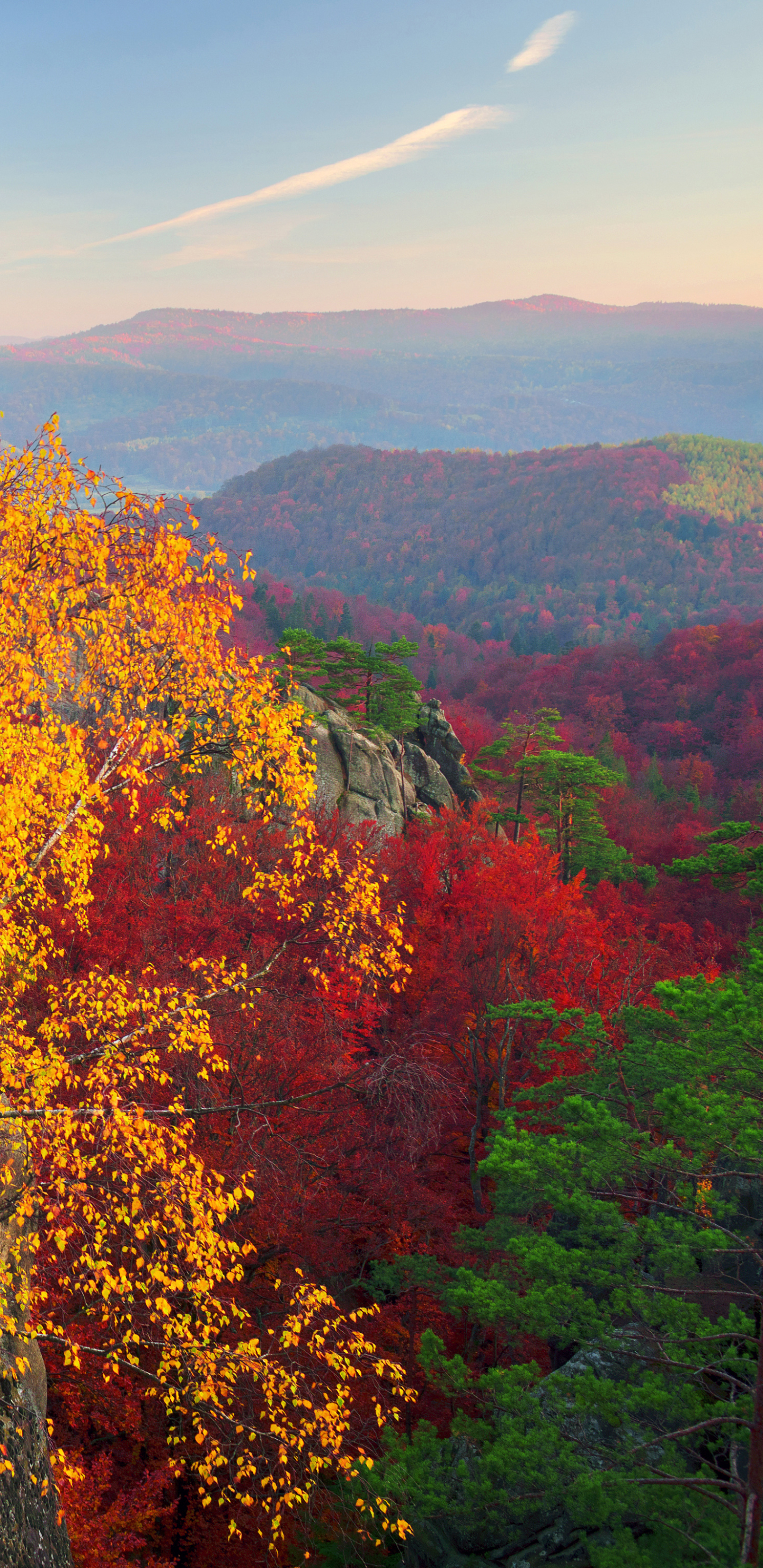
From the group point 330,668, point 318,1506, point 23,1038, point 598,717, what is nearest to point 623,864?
point 330,668

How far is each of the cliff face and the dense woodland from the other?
14286mm

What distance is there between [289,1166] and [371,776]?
91.9ft

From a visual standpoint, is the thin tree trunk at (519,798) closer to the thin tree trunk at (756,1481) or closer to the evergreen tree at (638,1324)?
the evergreen tree at (638,1324)

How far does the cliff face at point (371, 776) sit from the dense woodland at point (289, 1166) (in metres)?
14.3

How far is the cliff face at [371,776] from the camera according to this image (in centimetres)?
4103

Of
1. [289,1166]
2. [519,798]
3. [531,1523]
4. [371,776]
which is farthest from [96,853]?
[519,798]

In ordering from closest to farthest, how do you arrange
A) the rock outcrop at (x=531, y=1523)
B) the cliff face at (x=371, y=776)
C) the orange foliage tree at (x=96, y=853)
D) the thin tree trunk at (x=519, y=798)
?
1. the orange foliage tree at (x=96, y=853)
2. the rock outcrop at (x=531, y=1523)
3. the cliff face at (x=371, y=776)
4. the thin tree trunk at (x=519, y=798)

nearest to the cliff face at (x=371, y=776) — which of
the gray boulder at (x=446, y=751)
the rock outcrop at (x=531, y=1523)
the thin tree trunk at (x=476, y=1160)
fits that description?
the gray boulder at (x=446, y=751)

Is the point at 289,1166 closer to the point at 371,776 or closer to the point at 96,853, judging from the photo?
the point at 96,853

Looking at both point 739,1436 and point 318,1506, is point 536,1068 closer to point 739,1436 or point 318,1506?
point 318,1506

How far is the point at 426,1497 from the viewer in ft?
35.4

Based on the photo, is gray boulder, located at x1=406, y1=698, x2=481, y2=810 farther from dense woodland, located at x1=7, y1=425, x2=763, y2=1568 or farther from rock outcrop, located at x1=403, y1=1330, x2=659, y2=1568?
rock outcrop, located at x1=403, y1=1330, x2=659, y2=1568

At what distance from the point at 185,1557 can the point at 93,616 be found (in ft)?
48.7

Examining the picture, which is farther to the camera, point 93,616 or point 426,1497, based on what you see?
point 426,1497
